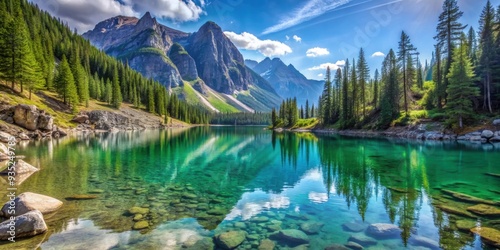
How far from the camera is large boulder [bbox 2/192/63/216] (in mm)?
11346

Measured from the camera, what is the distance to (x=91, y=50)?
504 ft

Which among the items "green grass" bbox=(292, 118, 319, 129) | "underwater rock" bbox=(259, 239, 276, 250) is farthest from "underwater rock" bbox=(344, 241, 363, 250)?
"green grass" bbox=(292, 118, 319, 129)

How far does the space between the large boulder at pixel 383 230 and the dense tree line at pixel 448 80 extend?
171ft

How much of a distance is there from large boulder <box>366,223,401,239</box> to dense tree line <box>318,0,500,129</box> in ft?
171

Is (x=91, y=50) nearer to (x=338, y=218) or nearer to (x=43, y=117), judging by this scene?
(x=43, y=117)

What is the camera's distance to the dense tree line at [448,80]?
51.6m

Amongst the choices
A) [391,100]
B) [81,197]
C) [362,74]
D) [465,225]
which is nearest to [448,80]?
[391,100]

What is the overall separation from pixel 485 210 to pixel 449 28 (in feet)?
212

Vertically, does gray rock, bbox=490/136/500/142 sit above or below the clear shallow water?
above

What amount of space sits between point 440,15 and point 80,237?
260 ft

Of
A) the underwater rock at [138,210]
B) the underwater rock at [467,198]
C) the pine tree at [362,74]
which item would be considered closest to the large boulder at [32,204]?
the underwater rock at [138,210]

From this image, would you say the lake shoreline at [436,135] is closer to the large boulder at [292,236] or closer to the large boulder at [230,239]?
the large boulder at [292,236]

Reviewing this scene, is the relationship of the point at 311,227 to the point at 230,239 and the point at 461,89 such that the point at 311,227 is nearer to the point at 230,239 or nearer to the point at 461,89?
the point at 230,239

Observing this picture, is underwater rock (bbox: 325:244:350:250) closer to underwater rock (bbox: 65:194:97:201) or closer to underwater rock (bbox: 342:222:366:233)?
underwater rock (bbox: 342:222:366:233)
